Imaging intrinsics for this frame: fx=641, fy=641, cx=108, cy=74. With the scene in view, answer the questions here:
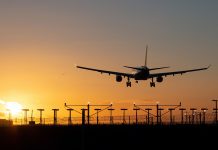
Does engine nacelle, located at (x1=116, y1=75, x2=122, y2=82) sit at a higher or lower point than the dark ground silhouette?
higher

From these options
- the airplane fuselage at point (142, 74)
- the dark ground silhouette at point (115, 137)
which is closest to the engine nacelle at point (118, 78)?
the airplane fuselage at point (142, 74)

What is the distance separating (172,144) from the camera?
13425 cm

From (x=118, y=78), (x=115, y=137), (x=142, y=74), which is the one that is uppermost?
(x=142, y=74)

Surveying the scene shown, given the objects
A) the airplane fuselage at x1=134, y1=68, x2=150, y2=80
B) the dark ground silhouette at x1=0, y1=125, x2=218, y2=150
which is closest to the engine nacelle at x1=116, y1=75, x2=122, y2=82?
the airplane fuselage at x1=134, y1=68, x2=150, y2=80

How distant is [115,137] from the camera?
5512 inches

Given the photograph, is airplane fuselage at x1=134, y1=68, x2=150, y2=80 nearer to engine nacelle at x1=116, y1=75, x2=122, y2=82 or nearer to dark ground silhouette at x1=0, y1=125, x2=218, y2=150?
engine nacelle at x1=116, y1=75, x2=122, y2=82

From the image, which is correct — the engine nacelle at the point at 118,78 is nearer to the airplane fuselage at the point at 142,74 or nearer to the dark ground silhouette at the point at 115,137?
the airplane fuselage at the point at 142,74

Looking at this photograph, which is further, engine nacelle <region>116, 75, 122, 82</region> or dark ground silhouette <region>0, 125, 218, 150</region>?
engine nacelle <region>116, 75, 122, 82</region>

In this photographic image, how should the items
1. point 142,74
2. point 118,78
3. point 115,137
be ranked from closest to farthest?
point 115,137 < point 142,74 < point 118,78

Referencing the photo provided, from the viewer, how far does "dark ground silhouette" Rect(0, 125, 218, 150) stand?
13462cm

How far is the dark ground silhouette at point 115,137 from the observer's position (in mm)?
134625

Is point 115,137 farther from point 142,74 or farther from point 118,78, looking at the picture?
point 118,78

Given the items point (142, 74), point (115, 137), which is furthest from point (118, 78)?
point (115, 137)

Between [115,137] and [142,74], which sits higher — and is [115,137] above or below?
below
